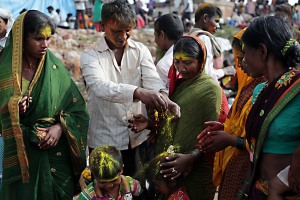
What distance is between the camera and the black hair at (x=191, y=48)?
3732 millimetres

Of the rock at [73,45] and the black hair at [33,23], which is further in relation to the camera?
the rock at [73,45]

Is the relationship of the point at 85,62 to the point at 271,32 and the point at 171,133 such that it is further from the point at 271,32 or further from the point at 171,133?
the point at 271,32

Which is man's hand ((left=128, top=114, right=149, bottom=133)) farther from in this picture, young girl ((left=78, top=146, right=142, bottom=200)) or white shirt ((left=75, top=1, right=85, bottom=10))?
white shirt ((left=75, top=1, right=85, bottom=10))

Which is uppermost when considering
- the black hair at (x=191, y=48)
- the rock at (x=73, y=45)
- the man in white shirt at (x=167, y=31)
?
the black hair at (x=191, y=48)

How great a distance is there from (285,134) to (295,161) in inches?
7.3

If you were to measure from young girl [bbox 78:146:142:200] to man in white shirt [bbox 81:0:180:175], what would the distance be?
437 mm

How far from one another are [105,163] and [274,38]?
154cm

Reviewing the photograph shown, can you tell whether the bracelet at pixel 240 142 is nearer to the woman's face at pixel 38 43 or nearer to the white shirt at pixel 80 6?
the woman's face at pixel 38 43

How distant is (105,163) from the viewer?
11.6 ft

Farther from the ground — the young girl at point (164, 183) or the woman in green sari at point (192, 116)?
the woman in green sari at point (192, 116)

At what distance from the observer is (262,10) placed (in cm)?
2862

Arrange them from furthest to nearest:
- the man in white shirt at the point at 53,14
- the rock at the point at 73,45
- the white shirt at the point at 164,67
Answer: the man in white shirt at the point at 53,14 < the rock at the point at 73,45 < the white shirt at the point at 164,67

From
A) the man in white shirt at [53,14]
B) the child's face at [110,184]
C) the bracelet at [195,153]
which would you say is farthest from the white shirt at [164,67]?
the man in white shirt at [53,14]

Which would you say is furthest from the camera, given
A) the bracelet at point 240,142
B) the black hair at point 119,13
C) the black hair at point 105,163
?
the black hair at point 119,13
